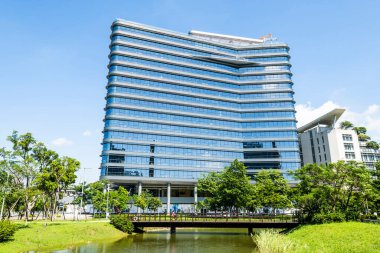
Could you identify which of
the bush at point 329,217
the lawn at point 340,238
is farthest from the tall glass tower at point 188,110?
the lawn at point 340,238

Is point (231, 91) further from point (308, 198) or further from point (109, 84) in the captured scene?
point (308, 198)

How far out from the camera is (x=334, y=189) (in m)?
44.6

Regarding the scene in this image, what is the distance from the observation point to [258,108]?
102938 millimetres

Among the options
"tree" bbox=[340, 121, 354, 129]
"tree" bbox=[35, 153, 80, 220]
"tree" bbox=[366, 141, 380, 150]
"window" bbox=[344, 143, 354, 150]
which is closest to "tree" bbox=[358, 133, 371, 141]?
"tree" bbox=[366, 141, 380, 150]

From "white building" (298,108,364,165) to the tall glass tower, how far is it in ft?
45.7

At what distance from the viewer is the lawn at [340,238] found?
90.0ft

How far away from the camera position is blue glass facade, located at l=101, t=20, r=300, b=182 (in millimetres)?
84181

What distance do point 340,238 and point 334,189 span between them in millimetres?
13872

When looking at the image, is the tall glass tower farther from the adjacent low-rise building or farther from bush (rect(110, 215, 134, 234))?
bush (rect(110, 215, 134, 234))

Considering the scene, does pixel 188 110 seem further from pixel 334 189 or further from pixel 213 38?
pixel 334 189

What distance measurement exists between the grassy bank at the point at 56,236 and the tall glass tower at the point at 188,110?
32.0 metres

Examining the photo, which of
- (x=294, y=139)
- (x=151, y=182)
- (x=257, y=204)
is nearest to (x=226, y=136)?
(x=294, y=139)

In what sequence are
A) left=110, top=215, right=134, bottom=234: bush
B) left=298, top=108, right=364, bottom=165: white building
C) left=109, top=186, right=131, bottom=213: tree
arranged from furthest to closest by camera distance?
1. left=298, top=108, right=364, bottom=165: white building
2. left=109, top=186, right=131, bottom=213: tree
3. left=110, top=215, right=134, bottom=234: bush

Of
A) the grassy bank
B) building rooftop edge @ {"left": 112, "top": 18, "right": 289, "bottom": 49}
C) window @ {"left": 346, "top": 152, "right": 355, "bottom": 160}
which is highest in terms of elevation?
building rooftop edge @ {"left": 112, "top": 18, "right": 289, "bottom": 49}
